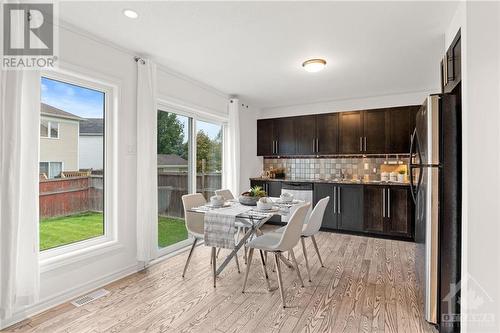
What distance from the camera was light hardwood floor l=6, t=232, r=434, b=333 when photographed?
6.81 feet

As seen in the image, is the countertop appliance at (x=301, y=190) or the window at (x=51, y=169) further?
the countertop appliance at (x=301, y=190)

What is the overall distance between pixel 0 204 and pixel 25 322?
1004 mm

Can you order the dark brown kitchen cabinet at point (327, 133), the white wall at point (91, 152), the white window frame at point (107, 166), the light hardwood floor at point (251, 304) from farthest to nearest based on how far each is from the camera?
the dark brown kitchen cabinet at point (327, 133) → the white wall at point (91, 152) → the white window frame at point (107, 166) → the light hardwood floor at point (251, 304)

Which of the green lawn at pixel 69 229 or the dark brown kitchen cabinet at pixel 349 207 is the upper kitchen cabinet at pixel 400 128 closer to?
the dark brown kitchen cabinet at pixel 349 207

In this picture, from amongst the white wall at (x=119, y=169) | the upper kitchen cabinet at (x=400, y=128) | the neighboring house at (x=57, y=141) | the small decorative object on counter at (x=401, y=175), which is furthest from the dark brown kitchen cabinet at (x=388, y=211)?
the neighboring house at (x=57, y=141)

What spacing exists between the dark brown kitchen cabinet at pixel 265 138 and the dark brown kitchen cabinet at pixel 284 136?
97mm

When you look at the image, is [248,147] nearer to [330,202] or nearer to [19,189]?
[330,202]

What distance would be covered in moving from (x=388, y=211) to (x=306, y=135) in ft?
Answer: 6.93

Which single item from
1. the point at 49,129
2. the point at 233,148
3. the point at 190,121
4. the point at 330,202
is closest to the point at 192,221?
the point at 49,129

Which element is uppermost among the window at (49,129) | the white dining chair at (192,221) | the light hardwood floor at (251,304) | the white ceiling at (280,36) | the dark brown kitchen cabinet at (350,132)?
the white ceiling at (280,36)

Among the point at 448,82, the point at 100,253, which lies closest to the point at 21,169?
the point at 100,253

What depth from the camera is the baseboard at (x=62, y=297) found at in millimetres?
2111

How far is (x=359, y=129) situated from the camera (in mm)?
5012

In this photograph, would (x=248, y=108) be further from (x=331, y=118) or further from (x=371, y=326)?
(x=371, y=326)
